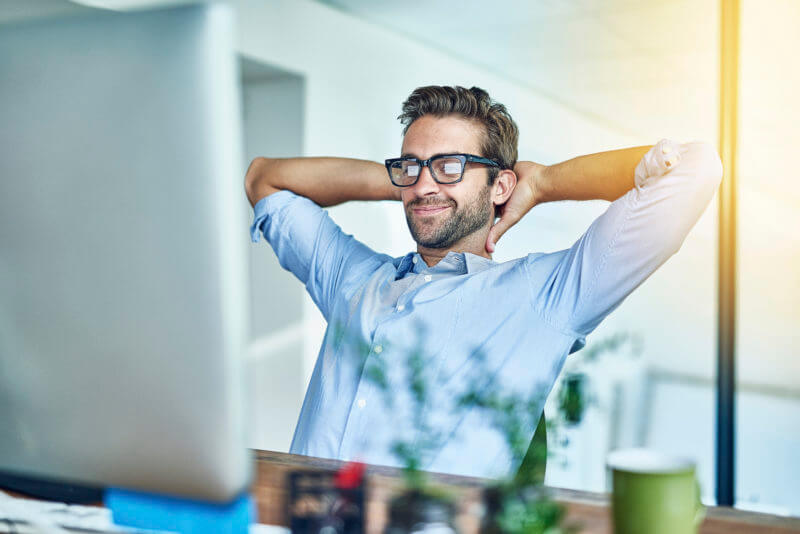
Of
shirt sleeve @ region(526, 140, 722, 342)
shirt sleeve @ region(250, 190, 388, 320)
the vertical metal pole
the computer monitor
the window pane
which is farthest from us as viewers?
the window pane

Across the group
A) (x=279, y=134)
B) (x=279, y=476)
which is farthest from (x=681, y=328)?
(x=279, y=476)

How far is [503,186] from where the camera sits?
180 centimetres

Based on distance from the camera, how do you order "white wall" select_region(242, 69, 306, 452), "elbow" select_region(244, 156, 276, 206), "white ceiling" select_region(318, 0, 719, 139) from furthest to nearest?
1. "white ceiling" select_region(318, 0, 719, 139)
2. "white wall" select_region(242, 69, 306, 452)
3. "elbow" select_region(244, 156, 276, 206)

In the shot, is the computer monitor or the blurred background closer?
the computer monitor

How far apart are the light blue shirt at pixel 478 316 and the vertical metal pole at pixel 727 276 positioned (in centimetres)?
90

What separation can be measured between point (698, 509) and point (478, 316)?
2.72 ft

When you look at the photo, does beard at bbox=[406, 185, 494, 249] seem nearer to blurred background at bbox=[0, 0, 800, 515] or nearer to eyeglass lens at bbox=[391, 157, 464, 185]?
eyeglass lens at bbox=[391, 157, 464, 185]

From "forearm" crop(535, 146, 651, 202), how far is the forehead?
0.22 m

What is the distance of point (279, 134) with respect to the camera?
332 centimetres

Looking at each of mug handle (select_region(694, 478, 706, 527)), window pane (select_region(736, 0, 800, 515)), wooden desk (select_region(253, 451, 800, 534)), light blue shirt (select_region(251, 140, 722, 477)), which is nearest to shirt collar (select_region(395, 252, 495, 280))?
light blue shirt (select_region(251, 140, 722, 477))

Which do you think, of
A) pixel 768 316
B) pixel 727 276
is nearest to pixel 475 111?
pixel 727 276

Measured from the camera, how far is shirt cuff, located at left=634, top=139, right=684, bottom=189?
136 cm

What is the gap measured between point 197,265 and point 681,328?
4925 millimetres

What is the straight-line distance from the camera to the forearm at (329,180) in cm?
182
